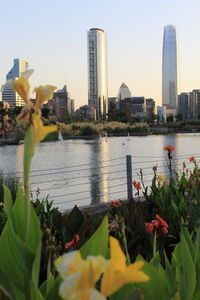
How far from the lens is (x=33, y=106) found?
715mm

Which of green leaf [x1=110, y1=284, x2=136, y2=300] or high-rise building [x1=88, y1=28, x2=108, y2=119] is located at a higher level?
high-rise building [x1=88, y1=28, x2=108, y2=119]

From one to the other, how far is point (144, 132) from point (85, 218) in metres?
43.8

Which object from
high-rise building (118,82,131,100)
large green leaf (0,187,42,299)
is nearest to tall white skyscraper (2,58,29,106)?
large green leaf (0,187,42,299)

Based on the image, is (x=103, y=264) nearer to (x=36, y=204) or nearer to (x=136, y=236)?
(x=136, y=236)

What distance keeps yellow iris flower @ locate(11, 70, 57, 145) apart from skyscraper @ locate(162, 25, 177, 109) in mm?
132556

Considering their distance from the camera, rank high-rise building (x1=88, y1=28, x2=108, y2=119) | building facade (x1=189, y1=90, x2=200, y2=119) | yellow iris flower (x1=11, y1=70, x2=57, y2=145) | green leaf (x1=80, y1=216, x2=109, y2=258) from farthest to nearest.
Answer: high-rise building (x1=88, y1=28, x2=108, y2=119) → building facade (x1=189, y1=90, x2=200, y2=119) → green leaf (x1=80, y1=216, x2=109, y2=258) → yellow iris flower (x1=11, y1=70, x2=57, y2=145)

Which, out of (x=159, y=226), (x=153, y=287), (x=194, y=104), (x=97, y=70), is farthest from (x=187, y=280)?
(x=97, y=70)

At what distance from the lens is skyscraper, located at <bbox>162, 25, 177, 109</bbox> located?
421 feet

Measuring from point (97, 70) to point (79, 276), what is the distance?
394 feet

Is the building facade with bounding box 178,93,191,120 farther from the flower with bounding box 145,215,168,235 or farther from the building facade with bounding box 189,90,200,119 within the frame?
the flower with bounding box 145,215,168,235

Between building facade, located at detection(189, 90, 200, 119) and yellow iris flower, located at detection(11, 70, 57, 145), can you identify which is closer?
yellow iris flower, located at detection(11, 70, 57, 145)

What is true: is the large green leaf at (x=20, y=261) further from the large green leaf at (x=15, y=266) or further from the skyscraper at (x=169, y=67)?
the skyscraper at (x=169, y=67)

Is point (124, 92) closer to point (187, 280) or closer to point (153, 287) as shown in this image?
point (187, 280)

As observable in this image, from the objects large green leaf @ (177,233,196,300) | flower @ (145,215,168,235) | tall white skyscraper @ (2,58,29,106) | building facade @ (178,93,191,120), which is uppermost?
building facade @ (178,93,191,120)
